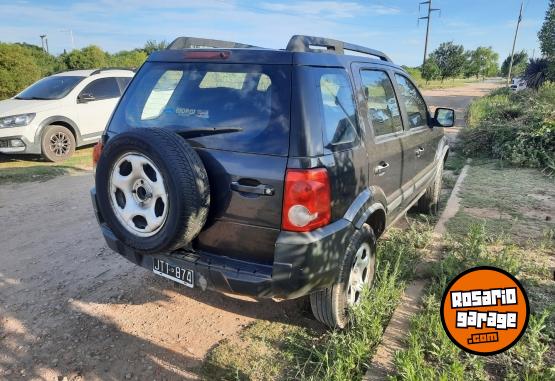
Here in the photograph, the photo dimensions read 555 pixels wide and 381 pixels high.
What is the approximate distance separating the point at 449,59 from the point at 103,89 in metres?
56.6

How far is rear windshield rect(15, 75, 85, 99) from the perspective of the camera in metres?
8.52

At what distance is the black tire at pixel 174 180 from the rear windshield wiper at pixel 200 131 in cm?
17

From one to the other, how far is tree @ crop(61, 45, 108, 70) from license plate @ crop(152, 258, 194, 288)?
24090 millimetres

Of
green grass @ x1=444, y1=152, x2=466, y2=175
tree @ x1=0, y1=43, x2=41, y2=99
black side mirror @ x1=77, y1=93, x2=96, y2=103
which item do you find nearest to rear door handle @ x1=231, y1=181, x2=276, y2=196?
green grass @ x1=444, y1=152, x2=466, y2=175

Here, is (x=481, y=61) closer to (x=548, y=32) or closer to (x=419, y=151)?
(x=548, y=32)

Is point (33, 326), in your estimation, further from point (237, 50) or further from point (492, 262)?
point (492, 262)

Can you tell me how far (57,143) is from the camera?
8.30 m

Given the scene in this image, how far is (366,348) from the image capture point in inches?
104

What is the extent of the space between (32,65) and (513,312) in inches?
746

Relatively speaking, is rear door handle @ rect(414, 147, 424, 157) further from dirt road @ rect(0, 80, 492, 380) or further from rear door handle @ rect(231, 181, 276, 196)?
rear door handle @ rect(231, 181, 276, 196)

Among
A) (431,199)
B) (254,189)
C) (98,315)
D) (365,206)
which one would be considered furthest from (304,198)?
(431,199)

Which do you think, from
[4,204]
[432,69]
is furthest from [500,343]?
[432,69]

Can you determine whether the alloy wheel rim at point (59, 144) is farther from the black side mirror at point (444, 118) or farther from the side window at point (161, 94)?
the black side mirror at point (444, 118)

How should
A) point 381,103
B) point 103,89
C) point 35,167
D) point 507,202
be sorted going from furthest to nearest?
point 103,89, point 35,167, point 507,202, point 381,103
